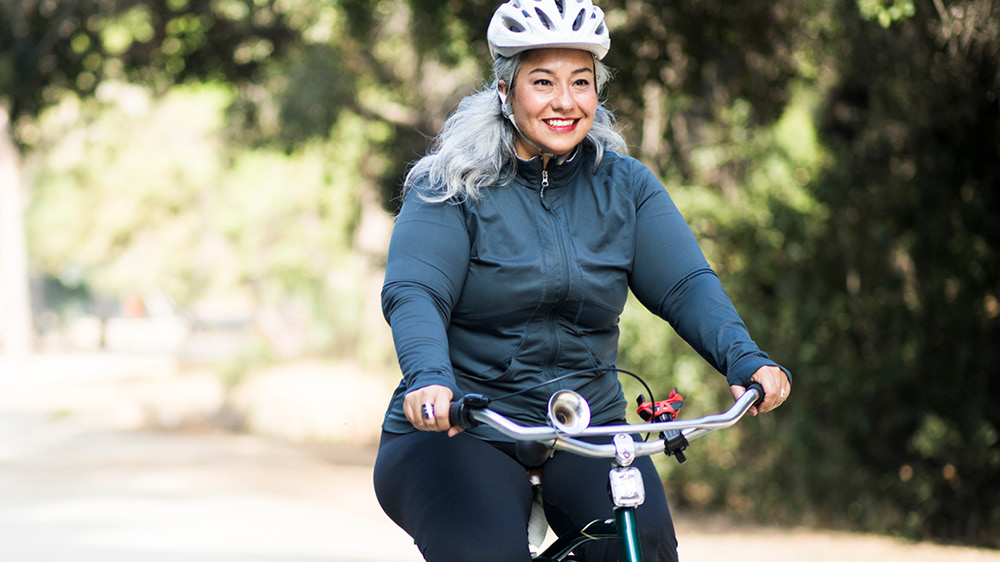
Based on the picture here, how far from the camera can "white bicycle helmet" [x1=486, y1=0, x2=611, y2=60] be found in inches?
116

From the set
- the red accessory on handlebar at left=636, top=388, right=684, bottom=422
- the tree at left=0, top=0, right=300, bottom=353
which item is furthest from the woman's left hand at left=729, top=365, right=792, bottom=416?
the tree at left=0, top=0, right=300, bottom=353

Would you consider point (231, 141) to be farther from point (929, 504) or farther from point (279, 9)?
point (929, 504)

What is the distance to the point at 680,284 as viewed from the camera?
9.69ft

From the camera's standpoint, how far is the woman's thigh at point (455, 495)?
2625 mm

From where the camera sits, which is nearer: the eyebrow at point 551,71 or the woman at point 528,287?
the woman at point 528,287

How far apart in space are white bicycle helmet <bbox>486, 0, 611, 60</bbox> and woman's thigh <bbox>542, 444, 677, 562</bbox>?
1062 mm

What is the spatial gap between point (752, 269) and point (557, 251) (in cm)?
664

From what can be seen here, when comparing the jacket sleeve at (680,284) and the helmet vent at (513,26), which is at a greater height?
the helmet vent at (513,26)

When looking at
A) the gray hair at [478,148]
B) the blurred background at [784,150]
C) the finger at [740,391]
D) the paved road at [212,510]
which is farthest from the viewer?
the blurred background at [784,150]

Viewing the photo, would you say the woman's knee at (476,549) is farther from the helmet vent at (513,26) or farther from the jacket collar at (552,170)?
the helmet vent at (513,26)

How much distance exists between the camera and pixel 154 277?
34562 millimetres

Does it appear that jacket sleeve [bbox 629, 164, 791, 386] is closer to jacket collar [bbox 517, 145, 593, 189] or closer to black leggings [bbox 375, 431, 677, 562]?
jacket collar [bbox 517, 145, 593, 189]

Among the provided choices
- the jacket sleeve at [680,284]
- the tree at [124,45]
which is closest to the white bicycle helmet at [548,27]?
the jacket sleeve at [680,284]

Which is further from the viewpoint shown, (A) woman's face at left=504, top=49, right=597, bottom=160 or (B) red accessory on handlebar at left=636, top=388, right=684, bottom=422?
(A) woman's face at left=504, top=49, right=597, bottom=160
